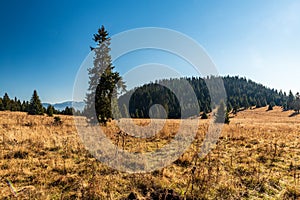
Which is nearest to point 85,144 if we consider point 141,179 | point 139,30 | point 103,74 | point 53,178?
point 53,178

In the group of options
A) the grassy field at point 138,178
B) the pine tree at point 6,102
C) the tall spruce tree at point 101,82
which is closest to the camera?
the grassy field at point 138,178

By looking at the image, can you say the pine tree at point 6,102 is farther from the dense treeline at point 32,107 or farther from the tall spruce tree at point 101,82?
the tall spruce tree at point 101,82

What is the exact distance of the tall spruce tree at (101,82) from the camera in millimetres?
19516

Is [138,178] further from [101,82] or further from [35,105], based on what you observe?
[35,105]

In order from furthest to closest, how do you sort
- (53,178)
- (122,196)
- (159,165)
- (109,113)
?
(109,113), (159,165), (53,178), (122,196)

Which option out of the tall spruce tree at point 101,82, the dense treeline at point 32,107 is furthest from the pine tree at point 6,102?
the tall spruce tree at point 101,82

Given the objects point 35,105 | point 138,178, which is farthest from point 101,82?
point 35,105

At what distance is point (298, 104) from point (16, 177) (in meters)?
114

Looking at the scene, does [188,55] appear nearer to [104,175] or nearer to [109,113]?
[104,175]

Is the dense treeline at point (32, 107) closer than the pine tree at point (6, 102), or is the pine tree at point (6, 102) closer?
the dense treeline at point (32, 107)

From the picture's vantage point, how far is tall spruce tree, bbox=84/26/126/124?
1952 cm

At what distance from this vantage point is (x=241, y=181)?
5379mm

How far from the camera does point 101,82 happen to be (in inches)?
792

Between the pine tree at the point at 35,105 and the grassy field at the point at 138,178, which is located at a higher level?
the pine tree at the point at 35,105
